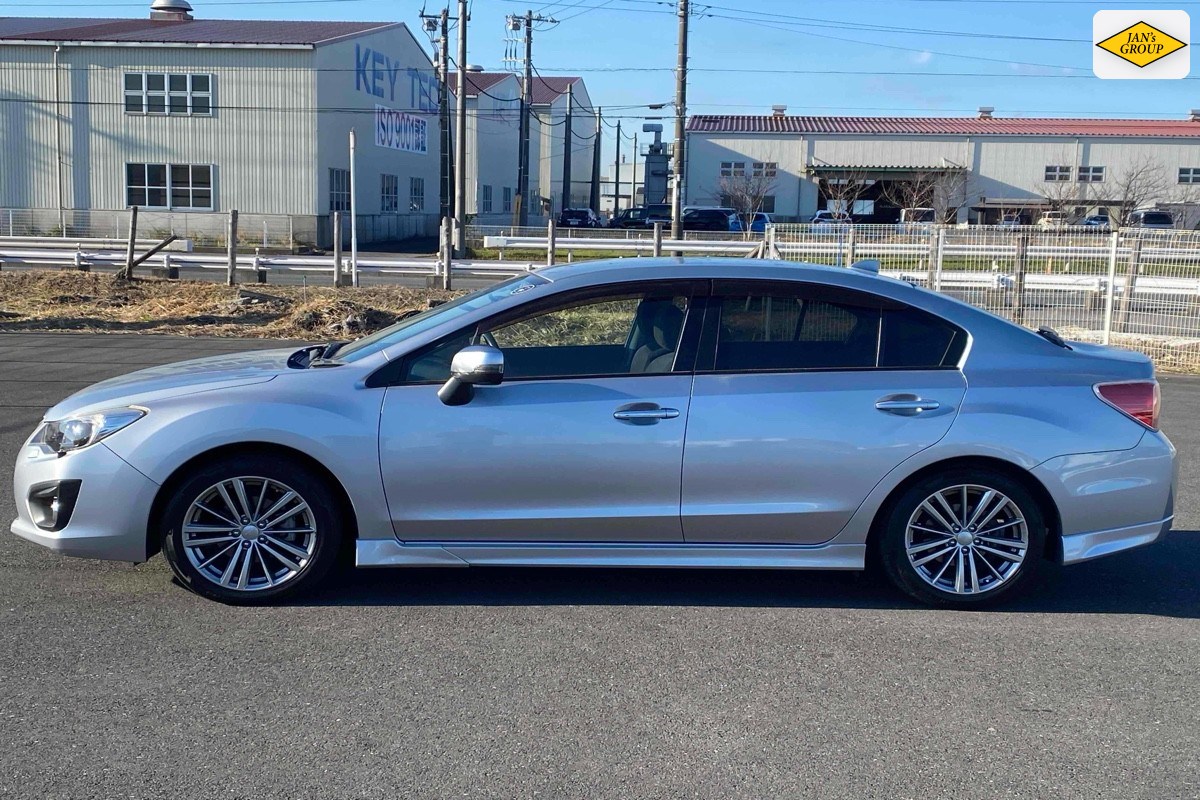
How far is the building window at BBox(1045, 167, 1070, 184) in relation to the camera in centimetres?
5809

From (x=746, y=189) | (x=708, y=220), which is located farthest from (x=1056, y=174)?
(x=708, y=220)

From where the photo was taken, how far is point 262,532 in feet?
16.9

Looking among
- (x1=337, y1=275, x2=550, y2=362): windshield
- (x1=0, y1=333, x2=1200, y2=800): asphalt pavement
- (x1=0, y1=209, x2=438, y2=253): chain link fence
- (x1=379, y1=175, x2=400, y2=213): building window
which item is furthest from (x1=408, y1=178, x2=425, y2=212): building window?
(x1=0, y1=333, x2=1200, y2=800): asphalt pavement

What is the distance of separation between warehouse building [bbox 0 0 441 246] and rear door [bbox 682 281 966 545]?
123 feet

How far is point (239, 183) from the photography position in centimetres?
4131

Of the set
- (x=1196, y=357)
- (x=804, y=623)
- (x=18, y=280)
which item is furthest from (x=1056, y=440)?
(x=18, y=280)

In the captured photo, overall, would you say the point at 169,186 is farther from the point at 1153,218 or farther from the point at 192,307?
the point at 1153,218

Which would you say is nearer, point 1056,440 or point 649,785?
point 649,785

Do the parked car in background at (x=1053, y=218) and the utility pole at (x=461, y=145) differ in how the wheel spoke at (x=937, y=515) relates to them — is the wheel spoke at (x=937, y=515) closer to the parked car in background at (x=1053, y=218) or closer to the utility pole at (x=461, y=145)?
the utility pole at (x=461, y=145)

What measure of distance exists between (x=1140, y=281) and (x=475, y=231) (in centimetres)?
2939

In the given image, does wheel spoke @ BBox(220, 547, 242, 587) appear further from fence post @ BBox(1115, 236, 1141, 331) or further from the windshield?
fence post @ BBox(1115, 236, 1141, 331)

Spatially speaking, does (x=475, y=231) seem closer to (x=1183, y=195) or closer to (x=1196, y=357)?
(x=1196, y=357)

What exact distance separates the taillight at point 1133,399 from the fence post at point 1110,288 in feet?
36.6

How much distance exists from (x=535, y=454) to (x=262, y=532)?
1262mm
